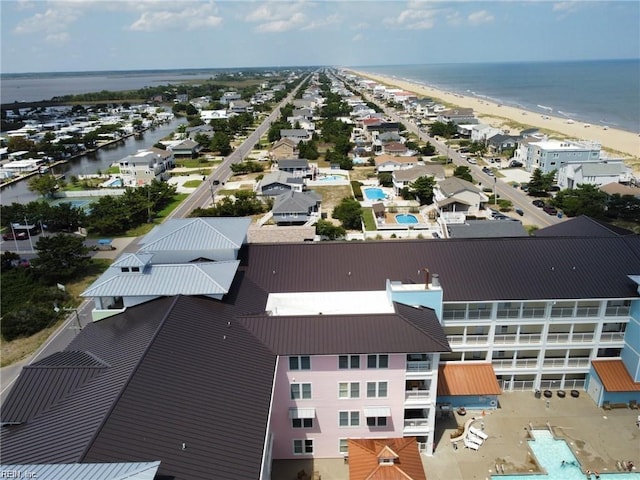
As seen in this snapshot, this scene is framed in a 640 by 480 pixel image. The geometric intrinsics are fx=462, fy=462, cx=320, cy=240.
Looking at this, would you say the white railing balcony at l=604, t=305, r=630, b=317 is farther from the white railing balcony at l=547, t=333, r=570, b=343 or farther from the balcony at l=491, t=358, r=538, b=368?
the balcony at l=491, t=358, r=538, b=368

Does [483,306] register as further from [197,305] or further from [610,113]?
[610,113]

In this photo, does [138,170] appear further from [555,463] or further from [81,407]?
[555,463]

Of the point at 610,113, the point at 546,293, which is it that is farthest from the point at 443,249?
the point at 610,113

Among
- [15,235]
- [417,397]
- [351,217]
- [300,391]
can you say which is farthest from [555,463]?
[15,235]

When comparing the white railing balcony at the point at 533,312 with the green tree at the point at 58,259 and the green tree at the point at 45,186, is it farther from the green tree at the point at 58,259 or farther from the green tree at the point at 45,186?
the green tree at the point at 45,186

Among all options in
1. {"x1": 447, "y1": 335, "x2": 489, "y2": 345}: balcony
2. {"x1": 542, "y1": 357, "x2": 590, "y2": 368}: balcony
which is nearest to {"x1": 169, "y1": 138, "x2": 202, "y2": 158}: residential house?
{"x1": 447, "y1": 335, "x2": 489, "y2": 345}: balcony
